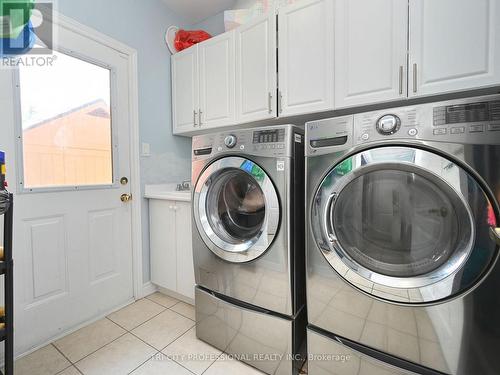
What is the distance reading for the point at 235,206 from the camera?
1342mm

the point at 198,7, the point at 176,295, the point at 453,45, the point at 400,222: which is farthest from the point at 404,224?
the point at 198,7

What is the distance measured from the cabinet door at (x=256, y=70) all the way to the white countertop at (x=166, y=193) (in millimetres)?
709

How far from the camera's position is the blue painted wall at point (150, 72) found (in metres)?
1.69

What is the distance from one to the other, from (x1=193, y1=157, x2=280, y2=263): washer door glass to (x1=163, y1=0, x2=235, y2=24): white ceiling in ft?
5.62

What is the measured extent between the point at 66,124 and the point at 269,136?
53.8 inches

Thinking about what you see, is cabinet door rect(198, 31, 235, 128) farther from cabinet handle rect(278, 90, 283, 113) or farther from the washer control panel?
the washer control panel

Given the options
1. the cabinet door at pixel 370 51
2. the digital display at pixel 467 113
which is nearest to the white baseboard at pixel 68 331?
the cabinet door at pixel 370 51

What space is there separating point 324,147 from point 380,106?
67 centimetres

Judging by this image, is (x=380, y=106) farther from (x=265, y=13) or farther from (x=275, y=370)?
(x=275, y=370)

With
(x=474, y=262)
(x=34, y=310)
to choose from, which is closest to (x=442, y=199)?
(x=474, y=262)

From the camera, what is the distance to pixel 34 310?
1336 mm

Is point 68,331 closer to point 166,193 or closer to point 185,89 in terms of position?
point 166,193

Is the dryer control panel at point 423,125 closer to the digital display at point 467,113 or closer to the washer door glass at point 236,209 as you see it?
the digital display at point 467,113

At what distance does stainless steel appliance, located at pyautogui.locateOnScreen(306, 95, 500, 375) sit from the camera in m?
0.73
